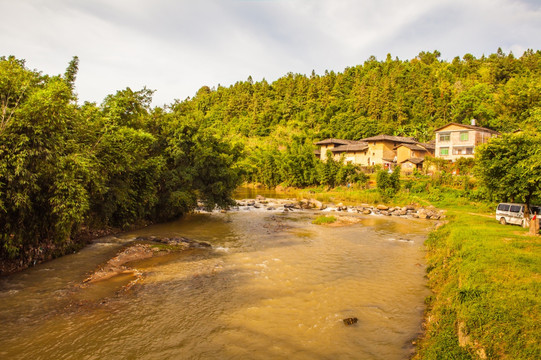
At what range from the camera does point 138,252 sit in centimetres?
1670

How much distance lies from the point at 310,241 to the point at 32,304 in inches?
608

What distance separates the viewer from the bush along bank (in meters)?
5.91

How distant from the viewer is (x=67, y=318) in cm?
963

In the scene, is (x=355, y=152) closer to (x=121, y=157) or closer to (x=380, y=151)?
(x=380, y=151)

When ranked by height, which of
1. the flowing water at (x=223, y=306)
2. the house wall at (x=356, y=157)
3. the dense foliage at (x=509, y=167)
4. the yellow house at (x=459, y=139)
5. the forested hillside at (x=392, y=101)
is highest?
the forested hillside at (x=392, y=101)

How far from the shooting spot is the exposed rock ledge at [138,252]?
1351cm

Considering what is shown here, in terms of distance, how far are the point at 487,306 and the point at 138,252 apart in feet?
52.2

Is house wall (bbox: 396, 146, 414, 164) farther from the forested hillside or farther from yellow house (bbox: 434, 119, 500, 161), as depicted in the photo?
the forested hillside

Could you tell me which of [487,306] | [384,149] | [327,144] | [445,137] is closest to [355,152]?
[384,149]

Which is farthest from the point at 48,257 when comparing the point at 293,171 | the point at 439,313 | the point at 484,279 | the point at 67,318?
the point at 293,171

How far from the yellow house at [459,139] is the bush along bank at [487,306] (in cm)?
4612

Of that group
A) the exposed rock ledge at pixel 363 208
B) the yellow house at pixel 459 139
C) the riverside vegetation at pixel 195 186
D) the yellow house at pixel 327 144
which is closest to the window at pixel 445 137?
the yellow house at pixel 459 139

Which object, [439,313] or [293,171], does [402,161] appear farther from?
[439,313]

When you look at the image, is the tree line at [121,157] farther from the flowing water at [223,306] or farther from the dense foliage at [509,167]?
the flowing water at [223,306]
